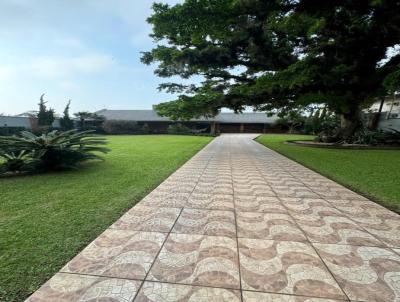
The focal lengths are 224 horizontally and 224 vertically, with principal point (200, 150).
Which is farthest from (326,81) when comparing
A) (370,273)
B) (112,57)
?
(112,57)

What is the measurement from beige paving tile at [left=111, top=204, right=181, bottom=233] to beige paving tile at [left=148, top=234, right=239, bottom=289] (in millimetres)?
351

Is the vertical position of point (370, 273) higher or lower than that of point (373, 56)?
lower

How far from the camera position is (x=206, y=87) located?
1427cm

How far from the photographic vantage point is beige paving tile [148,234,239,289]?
6.41 feet

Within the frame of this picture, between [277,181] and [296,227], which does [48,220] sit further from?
[277,181]

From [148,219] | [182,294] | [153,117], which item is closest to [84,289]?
[182,294]

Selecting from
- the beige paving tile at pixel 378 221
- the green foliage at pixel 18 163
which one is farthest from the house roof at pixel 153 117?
the beige paving tile at pixel 378 221

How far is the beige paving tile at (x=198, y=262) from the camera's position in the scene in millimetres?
1955

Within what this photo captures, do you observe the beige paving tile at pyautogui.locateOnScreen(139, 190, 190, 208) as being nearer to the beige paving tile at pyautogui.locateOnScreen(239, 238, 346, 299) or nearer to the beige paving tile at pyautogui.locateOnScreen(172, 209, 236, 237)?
the beige paving tile at pyautogui.locateOnScreen(172, 209, 236, 237)

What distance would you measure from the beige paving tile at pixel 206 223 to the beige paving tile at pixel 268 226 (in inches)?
5.1

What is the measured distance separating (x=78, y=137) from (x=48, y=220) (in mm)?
4400

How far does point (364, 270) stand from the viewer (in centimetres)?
211

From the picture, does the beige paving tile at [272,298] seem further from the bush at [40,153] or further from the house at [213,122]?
the house at [213,122]

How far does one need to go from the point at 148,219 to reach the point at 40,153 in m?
4.67
